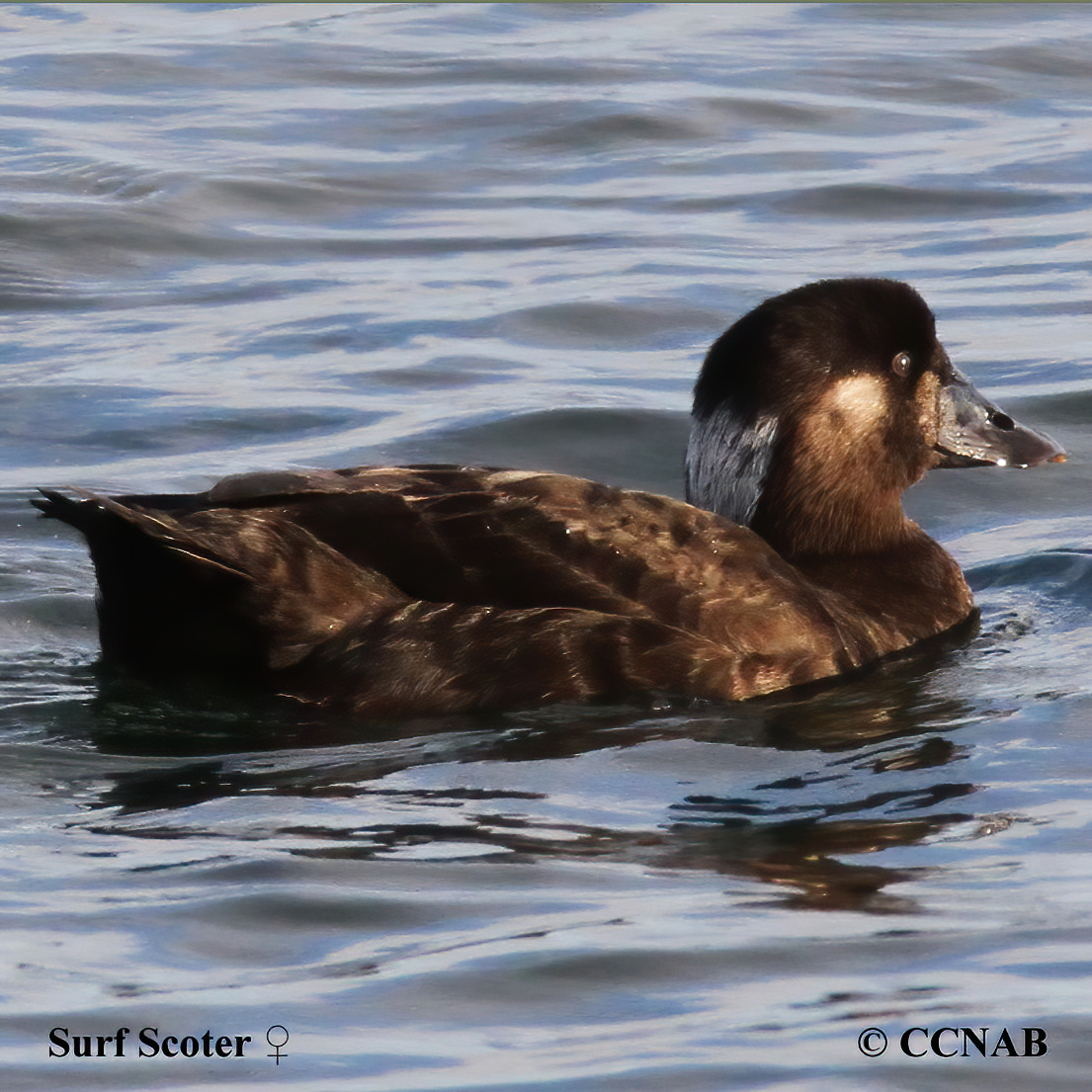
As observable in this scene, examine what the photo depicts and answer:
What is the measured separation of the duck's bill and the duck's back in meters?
1.30

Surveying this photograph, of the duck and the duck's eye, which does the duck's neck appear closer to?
the duck

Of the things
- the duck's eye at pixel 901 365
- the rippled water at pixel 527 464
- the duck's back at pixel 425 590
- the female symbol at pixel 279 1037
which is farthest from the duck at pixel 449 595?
the female symbol at pixel 279 1037

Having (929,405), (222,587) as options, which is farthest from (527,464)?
(222,587)

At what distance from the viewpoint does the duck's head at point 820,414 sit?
240 inches

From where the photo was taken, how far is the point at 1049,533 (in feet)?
24.2

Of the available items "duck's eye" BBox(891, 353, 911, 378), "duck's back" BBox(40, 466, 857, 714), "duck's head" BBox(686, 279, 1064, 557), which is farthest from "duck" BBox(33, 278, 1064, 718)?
"duck's eye" BBox(891, 353, 911, 378)

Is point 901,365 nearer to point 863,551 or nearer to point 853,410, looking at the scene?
point 853,410

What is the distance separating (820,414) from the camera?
6.21 m

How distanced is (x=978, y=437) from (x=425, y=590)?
2089mm

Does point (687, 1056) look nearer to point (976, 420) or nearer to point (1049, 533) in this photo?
point (976, 420)

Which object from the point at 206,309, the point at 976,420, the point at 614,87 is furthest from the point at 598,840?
the point at 614,87

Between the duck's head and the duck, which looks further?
the duck's head

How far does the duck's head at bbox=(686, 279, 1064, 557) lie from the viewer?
6102mm

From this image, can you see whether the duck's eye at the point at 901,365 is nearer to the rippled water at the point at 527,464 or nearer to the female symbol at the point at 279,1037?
the rippled water at the point at 527,464
